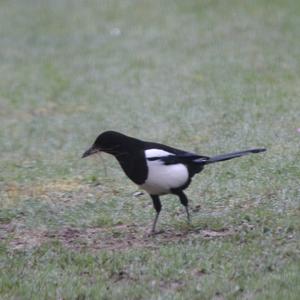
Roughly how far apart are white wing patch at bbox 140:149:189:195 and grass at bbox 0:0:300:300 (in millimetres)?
407

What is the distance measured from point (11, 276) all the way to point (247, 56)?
9186mm

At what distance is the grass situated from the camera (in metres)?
6.06

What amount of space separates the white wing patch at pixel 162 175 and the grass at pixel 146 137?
16.0 inches

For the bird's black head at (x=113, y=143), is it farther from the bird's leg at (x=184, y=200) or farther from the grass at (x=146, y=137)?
the grass at (x=146, y=137)

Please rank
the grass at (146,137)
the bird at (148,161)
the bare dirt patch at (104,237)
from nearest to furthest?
1. the grass at (146,137)
2. the bird at (148,161)
3. the bare dirt patch at (104,237)

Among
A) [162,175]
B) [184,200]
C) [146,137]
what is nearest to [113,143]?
[162,175]

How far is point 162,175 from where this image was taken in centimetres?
650

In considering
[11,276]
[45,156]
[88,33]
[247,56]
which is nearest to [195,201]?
[11,276]

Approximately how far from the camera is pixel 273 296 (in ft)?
Result: 18.0

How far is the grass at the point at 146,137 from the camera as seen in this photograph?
606 centimetres

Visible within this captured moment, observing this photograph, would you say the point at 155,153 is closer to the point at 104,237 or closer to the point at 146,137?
the point at 104,237

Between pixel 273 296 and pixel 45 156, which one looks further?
pixel 45 156

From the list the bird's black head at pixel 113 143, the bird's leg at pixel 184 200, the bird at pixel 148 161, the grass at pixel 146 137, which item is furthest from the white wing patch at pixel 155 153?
the grass at pixel 146 137

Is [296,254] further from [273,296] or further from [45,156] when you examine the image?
[45,156]
